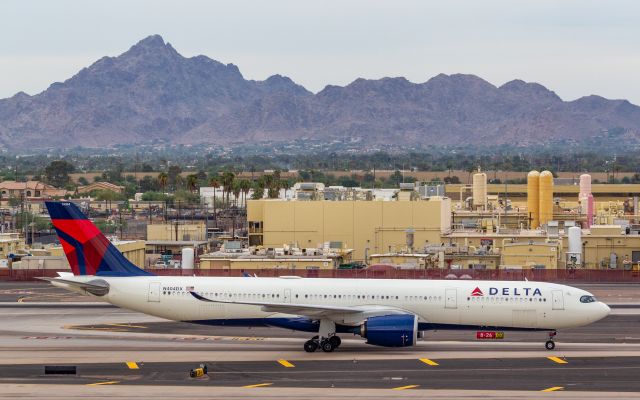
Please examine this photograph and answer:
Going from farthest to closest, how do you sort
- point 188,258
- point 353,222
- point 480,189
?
point 480,189 → point 353,222 → point 188,258

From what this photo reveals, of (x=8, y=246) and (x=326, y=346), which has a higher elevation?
(x=8, y=246)

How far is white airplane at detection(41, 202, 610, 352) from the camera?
5925 cm

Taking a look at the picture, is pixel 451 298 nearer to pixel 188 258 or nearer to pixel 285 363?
pixel 285 363

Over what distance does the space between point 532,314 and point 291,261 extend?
38.7 metres

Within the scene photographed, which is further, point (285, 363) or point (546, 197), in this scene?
point (546, 197)

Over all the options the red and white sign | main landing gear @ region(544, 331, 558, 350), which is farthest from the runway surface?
the red and white sign

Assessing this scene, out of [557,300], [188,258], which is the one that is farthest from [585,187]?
[557,300]

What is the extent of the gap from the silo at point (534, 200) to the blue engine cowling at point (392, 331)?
81682 mm

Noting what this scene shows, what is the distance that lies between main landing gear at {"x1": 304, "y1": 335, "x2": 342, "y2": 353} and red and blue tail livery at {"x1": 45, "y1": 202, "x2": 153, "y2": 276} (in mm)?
10214

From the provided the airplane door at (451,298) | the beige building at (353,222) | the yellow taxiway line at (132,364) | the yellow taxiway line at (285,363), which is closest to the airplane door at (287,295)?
the yellow taxiway line at (285,363)

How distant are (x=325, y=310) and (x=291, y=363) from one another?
4.05m

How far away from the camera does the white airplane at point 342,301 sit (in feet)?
194

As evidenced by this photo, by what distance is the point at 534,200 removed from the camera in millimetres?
139750

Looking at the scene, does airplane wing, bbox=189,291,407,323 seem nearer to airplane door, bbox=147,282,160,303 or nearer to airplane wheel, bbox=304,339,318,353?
airplane wheel, bbox=304,339,318,353
